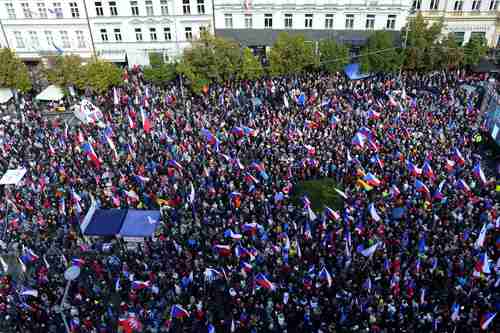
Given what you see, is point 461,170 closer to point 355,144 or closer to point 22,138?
point 355,144

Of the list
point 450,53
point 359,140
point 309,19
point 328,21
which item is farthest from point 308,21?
point 359,140

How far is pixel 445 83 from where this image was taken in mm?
41062

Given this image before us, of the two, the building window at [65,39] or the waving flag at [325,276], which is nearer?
the waving flag at [325,276]

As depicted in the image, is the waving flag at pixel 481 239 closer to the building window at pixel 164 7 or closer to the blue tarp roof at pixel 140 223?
the blue tarp roof at pixel 140 223

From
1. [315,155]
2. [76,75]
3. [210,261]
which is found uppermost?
[76,75]

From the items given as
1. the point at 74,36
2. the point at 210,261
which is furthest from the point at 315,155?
the point at 74,36

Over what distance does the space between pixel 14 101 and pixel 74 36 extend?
359 inches

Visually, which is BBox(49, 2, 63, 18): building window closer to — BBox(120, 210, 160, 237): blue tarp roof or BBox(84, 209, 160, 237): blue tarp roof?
BBox(84, 209, 160, 237): blue tarp roof

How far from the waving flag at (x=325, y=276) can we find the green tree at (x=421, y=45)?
27689 mm

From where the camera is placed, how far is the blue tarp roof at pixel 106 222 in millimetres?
24797

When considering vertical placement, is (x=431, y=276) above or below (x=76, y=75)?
below

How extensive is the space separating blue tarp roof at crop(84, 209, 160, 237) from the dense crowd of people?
68 cm

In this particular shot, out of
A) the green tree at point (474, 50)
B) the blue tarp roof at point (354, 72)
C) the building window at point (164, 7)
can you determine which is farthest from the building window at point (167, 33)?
the green tree at point (474, 50)

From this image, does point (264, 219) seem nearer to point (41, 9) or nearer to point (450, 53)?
point (450, 53)
